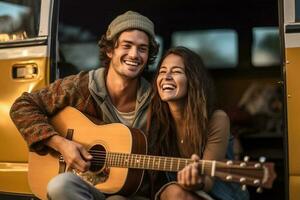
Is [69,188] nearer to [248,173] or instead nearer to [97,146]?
[97,146]

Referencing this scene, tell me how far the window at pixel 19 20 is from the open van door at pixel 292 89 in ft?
4.84

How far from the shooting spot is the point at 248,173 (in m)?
2.45

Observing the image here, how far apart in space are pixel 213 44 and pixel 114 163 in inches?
111

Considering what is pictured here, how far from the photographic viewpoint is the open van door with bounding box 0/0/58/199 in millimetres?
3521

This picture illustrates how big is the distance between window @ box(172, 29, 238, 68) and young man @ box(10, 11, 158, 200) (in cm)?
226

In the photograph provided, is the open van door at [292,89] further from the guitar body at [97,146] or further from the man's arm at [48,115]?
the man's arm at [48,115]

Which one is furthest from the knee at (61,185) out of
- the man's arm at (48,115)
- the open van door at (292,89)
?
the open van door at (292,89)

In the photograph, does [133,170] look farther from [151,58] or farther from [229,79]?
[229,79]

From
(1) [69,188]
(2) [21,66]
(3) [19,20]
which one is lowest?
(1) [69,188]

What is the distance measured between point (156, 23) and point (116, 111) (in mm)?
2384

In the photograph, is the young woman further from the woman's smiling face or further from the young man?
the young man

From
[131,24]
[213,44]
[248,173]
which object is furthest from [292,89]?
[213,44]

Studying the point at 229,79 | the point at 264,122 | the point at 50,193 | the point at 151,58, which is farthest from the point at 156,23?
the point at 50,193

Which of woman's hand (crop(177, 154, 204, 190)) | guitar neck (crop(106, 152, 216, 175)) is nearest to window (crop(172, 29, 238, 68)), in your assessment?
guitar neck (crop(106, 152, 216, 175))
